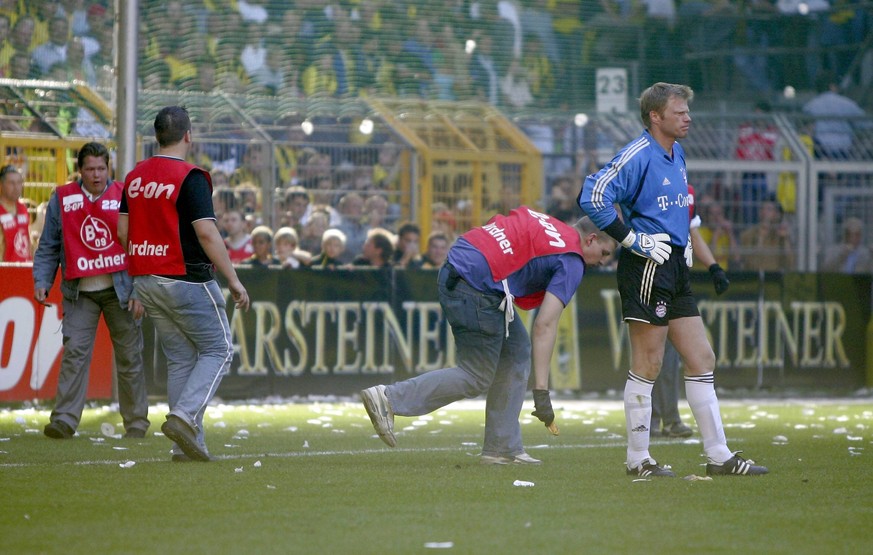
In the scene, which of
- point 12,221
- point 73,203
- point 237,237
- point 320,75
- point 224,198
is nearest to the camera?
point 73,203

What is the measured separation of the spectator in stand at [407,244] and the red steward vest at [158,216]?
26.6ft

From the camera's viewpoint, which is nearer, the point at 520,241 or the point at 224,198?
the point at 520,241

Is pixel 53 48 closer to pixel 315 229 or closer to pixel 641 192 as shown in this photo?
pixel 315 229

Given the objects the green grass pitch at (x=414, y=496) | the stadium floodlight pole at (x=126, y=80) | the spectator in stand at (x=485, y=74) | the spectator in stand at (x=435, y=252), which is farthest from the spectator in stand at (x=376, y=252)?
the spectator in stand at (x=485, y=74)

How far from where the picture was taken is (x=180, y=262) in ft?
26.6

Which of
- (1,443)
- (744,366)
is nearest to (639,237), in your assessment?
(1,443)

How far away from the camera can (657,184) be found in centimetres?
738

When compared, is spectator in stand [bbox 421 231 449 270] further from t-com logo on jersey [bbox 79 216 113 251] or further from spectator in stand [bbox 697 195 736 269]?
t-com logo on jersey [bbox 79 216 113 251]

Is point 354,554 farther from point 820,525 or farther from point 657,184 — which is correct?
point 657,184

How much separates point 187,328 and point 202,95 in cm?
894

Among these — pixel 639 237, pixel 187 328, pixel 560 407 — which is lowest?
pixel 560 407

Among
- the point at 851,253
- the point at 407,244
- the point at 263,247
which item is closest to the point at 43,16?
the point at 263,247

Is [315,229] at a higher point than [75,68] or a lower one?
lower

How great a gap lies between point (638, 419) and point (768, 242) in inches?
439
